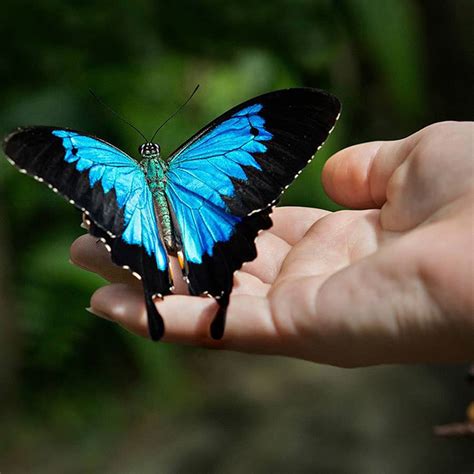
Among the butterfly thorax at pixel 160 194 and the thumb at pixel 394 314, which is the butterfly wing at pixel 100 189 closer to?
the butterfly thorax at pixel 160 194

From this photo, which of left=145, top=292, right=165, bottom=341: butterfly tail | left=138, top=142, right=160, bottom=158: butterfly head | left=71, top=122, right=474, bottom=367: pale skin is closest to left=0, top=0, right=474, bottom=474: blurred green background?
left=138, top=142, right=160, bottom=158: butterfly head

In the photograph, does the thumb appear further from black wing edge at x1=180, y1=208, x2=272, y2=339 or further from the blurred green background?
the blurred green background

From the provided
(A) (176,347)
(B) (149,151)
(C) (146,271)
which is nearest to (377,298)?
(C) (146,271)

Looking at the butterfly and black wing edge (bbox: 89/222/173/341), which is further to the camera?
the butterfly

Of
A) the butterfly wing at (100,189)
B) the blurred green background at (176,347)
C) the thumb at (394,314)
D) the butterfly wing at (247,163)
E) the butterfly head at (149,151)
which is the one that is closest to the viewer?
the thumb at (394,314)

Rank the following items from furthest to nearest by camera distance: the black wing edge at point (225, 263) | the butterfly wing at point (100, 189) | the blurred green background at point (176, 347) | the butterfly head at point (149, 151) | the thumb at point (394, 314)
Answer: the blurred green background at point (176, 347) < the butterfly head at point (149, 151) < the butterfly wing at point (100, 189) < the black wing edge at point (225, 263) < the thumb at point (394, 314)

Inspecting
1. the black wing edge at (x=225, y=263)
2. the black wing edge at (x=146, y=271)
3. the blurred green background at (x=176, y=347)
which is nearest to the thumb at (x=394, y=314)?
the black wing edge at (x=225, y=263)
